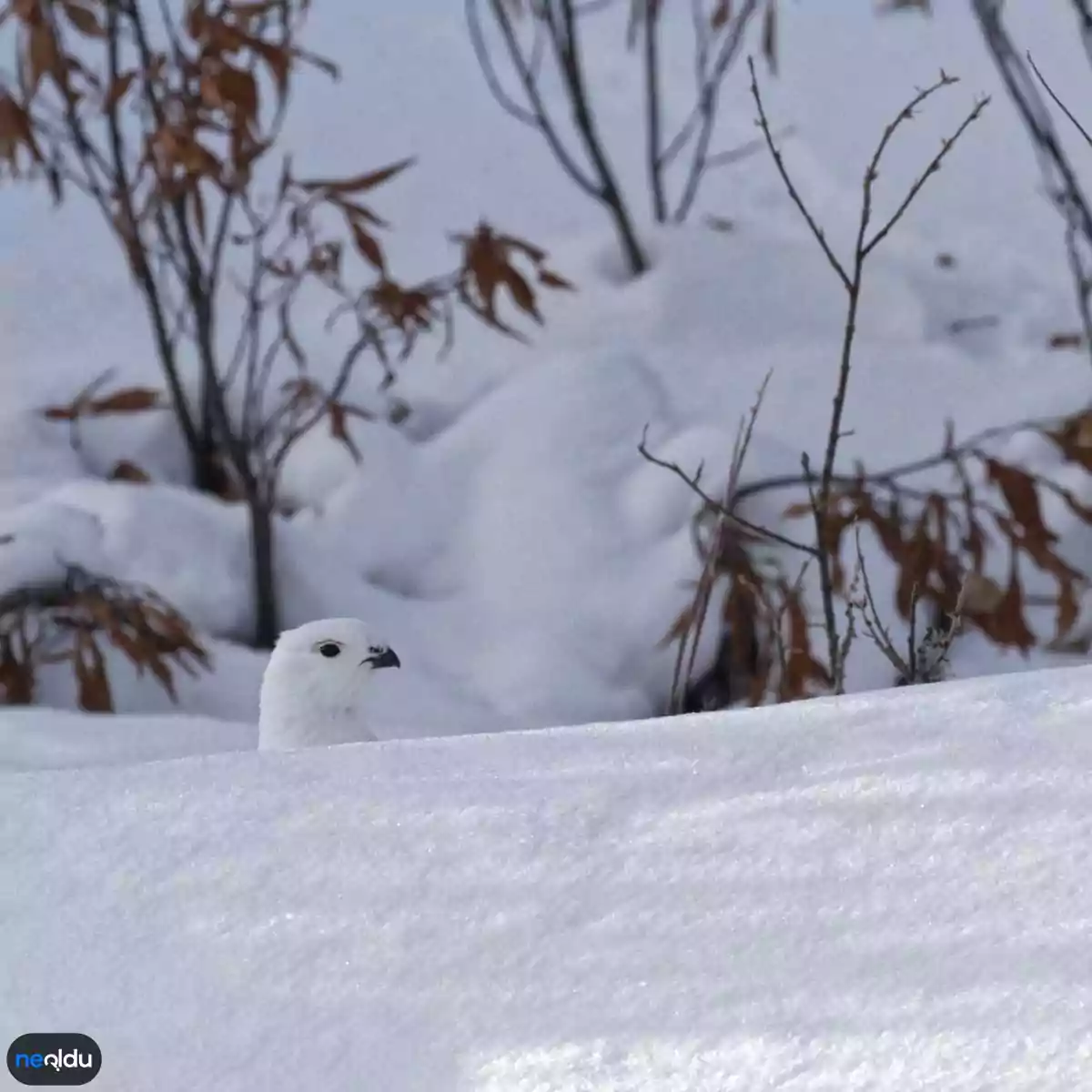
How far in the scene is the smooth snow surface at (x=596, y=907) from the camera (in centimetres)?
54

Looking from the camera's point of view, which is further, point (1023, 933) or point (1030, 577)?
point (1030, 577)

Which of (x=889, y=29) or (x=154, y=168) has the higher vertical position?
(x=889, y=29)

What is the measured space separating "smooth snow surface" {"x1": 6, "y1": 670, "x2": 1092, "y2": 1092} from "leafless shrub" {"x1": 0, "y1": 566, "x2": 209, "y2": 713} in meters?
0.77

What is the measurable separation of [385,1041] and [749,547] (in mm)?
1236

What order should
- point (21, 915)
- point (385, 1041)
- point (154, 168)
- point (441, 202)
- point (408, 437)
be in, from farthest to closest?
point (441, 202) < point (408, 437) < point (154, 168) < point (21, 915) < point (385, 1041)

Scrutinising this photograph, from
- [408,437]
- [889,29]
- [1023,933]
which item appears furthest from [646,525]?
[1023,933]

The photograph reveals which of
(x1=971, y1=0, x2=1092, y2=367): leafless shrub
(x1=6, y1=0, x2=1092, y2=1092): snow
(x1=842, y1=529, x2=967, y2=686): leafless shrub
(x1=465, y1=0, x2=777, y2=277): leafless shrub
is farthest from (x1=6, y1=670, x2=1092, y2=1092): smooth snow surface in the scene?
(x1=465, y1=0, x2=777, y2=277): leafless shrub

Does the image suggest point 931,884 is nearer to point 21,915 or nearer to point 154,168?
point 21,915

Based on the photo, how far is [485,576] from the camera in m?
1.83

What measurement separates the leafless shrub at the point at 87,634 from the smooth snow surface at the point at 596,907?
767mm

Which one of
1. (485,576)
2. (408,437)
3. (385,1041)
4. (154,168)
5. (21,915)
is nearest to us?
(385,1041)

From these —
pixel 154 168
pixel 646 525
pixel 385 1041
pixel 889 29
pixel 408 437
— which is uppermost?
pixel 889 29

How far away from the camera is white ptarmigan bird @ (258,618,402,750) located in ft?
4.11

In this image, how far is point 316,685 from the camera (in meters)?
1.26
